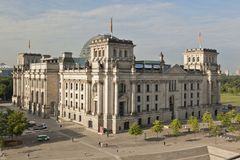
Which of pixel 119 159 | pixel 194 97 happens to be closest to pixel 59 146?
pixel 119 159

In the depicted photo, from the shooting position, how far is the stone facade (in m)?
95.9

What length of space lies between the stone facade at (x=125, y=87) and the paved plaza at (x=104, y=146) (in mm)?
8095

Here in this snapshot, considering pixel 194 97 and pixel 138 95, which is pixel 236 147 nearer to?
pixel 138 95

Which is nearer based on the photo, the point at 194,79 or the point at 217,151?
the point at 217,151

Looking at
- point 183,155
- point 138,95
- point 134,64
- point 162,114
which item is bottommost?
point 183,155

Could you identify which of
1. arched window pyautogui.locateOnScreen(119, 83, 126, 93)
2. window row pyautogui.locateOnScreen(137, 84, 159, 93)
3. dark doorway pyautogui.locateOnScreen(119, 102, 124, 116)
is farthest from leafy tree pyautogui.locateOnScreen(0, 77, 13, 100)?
window row pyautogui.locateOnScreen(137, 84, 159, 93)

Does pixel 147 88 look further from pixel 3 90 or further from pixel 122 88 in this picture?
pixel 3 90

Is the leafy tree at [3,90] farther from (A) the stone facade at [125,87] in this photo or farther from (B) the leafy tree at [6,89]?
(A) the stone facade at [125,87]

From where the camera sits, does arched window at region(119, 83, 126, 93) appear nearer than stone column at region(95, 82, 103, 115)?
No

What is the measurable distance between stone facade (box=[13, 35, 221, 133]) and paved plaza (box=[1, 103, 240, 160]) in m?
8.09

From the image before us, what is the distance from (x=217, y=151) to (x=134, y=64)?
36.4 meters

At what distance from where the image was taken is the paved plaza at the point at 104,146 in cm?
7131

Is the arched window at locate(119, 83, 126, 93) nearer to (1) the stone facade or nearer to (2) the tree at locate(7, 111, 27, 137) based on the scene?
(1) the stone facade

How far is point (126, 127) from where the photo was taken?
97.6 metres
